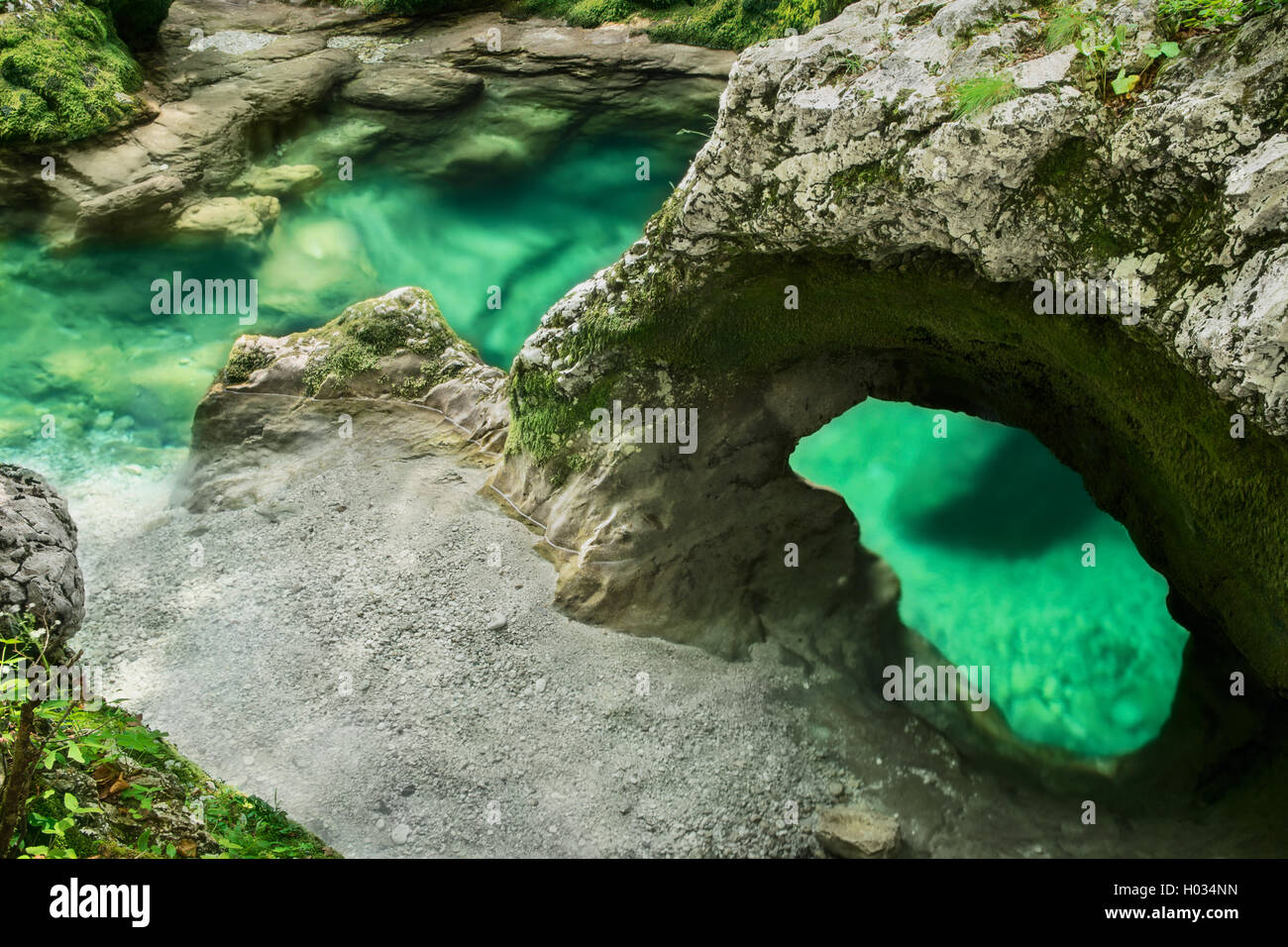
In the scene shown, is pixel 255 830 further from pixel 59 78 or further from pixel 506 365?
pixel 59 78

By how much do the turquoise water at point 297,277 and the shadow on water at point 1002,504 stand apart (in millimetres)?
6355

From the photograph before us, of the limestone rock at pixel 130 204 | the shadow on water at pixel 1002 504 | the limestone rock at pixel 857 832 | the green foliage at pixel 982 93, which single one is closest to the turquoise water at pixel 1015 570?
the shadow on water at pixel 1002 504

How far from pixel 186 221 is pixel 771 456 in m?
Answer: 10.1

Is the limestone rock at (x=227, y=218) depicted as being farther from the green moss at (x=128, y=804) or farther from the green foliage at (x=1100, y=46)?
the green foliage at (x=1100, y=46)

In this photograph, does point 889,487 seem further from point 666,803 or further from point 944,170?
point 944,170

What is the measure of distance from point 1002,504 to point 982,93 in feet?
25.3

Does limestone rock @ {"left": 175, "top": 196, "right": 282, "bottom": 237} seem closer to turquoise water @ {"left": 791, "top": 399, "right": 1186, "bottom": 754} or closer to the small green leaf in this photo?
turquoise water @ {"left": 791, "top": 399, "right": 1186, "bottom": 754}

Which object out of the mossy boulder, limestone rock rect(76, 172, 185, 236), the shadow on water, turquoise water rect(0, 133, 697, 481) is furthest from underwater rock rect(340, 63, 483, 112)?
the shadow on water

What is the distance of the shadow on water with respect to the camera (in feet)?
40.0

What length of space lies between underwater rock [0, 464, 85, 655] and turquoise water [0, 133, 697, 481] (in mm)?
3814

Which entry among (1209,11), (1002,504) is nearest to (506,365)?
(1002,504)

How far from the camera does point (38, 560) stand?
7.45 metres

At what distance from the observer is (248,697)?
27.5 feet
